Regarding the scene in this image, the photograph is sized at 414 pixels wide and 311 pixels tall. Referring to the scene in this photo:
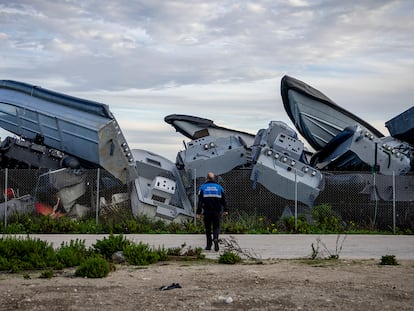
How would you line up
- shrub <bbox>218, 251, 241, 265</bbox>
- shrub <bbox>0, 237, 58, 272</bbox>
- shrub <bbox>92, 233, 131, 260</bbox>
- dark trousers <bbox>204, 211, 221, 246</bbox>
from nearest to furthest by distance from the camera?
shrub <bbox>0, 237, 58, 272</bbox>
shrub <bbox>218, 251, 241, 265</bbox>
shrub <bbox>92, 233, 131, 260</bbox>
dark trousers <bbox>204, 211, 221, 246</bbox>

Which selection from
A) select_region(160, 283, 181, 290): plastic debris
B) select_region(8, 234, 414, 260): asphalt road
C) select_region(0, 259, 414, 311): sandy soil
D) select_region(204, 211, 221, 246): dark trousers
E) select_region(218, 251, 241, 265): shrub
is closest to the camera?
select_region(0, 259, 414, 311): sandy soil

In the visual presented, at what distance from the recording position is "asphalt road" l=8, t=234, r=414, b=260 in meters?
16.5

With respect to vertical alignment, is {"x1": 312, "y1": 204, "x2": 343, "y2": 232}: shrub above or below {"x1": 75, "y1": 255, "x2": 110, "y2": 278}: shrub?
above

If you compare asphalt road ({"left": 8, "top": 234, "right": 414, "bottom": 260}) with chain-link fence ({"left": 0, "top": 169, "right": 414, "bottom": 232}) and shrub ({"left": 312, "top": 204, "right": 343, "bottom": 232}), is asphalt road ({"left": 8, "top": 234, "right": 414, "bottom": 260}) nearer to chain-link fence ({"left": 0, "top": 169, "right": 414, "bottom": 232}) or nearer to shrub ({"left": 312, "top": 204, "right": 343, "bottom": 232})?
shrub ({"left": 312, "top": 204, "right": 343, "bottom": 232})

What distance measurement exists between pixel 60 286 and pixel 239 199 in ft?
44.0

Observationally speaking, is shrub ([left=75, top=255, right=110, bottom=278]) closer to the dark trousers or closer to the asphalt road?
the asphalt road

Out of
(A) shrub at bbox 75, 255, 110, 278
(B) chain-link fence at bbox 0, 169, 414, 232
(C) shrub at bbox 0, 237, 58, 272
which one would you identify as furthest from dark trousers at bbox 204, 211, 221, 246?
(B) chain-link fence at bbox 0, 169, 414, 232

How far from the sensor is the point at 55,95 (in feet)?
82.4

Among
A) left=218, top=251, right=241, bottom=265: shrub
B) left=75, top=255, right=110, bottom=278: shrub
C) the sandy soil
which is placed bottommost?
the sandy soil

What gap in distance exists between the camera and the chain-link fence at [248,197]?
24.0 metres

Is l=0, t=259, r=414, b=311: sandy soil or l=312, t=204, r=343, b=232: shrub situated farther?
l=312, t=204, r=343, b=232: shrub

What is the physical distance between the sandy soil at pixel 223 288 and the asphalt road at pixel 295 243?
235cm

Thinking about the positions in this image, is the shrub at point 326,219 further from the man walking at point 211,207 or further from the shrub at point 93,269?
the shrub at point 93,269

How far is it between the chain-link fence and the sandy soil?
1014 centimetres
